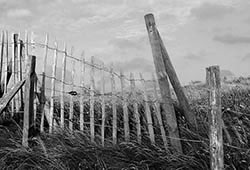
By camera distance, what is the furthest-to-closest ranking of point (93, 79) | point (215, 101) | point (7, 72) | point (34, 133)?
1. point (7, 72)
2. point (34, 133)
3. point (93, 79)
4. point (215, 101)

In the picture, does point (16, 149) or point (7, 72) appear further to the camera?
point (7, 72)

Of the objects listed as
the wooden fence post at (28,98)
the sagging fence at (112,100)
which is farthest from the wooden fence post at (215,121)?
the wooden fence post at (28,98)

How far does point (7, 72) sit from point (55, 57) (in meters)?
2.17

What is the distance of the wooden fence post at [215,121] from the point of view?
3658 mm

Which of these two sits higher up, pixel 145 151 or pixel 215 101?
pixel 215 101

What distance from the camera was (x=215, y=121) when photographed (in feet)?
12.1

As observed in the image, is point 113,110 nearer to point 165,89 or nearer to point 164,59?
point 165,89

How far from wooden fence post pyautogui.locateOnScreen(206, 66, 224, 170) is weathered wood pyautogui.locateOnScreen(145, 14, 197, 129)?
1.15m

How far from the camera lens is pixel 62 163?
491 centimetres

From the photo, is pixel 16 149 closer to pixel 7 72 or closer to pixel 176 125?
pixel 176 125

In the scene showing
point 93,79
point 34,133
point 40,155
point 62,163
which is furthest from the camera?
point 34,133

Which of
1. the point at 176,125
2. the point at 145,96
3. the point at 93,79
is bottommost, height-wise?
the point at 176,125

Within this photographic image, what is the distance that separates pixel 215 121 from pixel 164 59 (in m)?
1.49

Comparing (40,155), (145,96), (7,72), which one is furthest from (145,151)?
(7,72)
